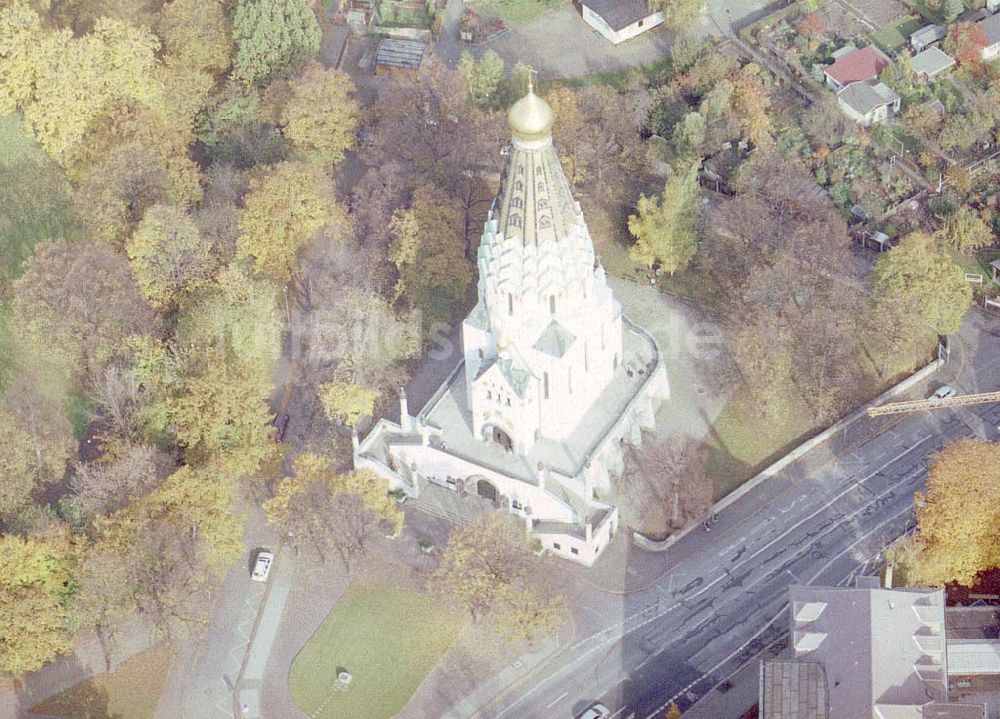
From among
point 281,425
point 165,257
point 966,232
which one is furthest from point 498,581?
point 966,232

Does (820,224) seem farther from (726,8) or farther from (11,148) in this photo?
(11,148)

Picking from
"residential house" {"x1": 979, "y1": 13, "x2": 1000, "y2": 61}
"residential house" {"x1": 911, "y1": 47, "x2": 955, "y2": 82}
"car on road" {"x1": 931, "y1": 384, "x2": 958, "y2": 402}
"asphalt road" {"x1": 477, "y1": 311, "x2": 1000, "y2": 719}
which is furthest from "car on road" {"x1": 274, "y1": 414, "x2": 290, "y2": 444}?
"residential house" {"x1": 979, "y1": 13, "x2": 1000, "y2": 61}

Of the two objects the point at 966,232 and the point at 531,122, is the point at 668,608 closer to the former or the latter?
the point at 531,122

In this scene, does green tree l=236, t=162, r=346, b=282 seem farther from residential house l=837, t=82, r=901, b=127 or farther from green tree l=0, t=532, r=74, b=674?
residential house l=837, t=82, r=901, b=127

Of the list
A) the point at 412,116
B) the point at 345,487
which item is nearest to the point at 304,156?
the point at 412,116

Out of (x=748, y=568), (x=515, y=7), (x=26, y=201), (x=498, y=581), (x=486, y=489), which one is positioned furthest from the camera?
(x=515, y=7)
